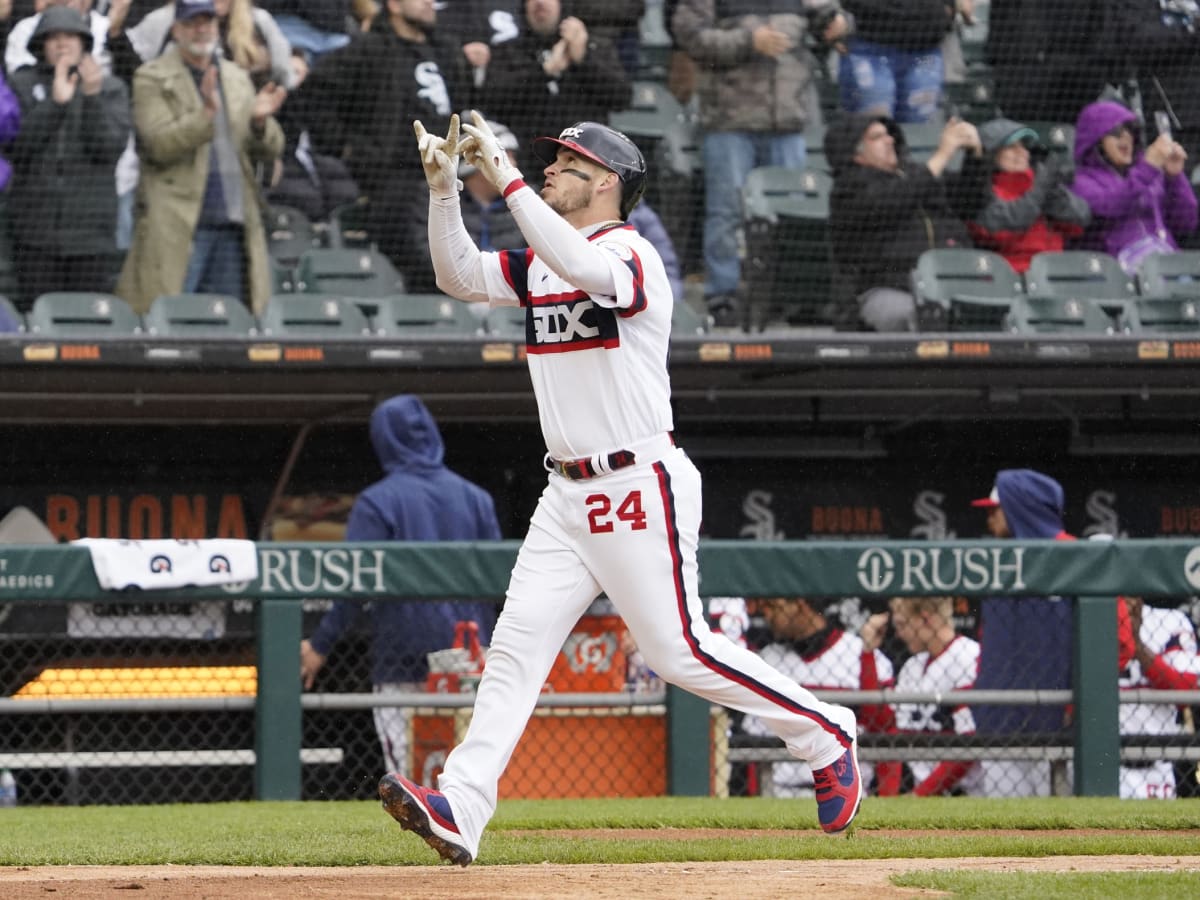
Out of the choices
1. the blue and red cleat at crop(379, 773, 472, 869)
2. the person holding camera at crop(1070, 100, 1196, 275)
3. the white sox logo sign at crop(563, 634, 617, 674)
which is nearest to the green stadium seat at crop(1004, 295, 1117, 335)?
the person holding camera at crop(1070, 100, 1196, 275)

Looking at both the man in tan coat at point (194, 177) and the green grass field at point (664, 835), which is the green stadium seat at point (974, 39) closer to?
the man in tan coat at point (194, 177)

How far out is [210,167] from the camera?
30.5ft

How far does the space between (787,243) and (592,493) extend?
5.73 meters

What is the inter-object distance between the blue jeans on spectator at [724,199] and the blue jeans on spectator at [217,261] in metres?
2.36

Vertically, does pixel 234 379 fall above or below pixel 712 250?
below

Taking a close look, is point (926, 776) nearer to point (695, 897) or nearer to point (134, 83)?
point (695, 897)

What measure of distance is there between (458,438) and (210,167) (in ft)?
5.88

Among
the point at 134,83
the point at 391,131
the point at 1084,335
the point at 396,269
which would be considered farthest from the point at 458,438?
the point at 1084,335

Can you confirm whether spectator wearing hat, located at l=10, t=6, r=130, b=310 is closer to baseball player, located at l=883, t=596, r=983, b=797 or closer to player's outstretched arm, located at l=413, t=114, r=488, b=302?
baseball player, located at l=883, t=596, r=983, b=797

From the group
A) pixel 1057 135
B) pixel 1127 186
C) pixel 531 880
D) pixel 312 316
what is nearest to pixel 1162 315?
→ pixel 1127 186

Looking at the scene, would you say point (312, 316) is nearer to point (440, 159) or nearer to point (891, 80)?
point (891, 80)


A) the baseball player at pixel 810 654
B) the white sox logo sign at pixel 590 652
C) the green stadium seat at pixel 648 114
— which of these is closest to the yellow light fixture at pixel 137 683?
the white sox logo sign at pixel 590 652

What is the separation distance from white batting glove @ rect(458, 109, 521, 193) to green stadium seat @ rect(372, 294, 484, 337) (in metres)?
5.01

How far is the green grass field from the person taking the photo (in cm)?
433
